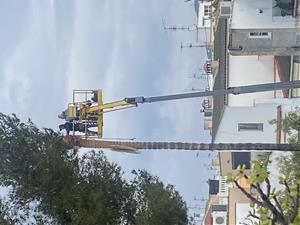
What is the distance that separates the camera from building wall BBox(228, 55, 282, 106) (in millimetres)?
49656

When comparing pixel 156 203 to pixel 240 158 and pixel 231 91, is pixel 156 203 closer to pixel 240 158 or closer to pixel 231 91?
pixel 231 91

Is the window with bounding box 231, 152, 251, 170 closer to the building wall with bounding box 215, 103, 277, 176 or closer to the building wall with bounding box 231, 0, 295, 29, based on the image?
the building wall with bounding box 215, 103, 277, 176

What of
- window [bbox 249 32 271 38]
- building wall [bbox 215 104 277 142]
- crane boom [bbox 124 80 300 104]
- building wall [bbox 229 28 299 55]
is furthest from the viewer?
building wall [bbox 215 104 277 142]

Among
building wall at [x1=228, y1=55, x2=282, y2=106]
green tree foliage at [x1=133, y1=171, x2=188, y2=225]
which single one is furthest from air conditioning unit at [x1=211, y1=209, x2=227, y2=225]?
green tree foliage at [x1=133, y1=171, x2=188, y2=225]

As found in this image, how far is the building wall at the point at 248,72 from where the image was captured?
163 feet

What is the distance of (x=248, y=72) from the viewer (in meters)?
50.3

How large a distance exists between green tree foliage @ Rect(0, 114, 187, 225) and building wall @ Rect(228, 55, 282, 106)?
2158 cm

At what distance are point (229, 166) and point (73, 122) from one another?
32.5 meters

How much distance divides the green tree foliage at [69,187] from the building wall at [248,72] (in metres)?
21.6

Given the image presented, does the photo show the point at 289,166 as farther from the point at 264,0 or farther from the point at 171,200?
the point at 264,0

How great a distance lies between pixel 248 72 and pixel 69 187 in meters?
25.8

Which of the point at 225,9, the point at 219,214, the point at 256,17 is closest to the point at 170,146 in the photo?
the point at 256,17

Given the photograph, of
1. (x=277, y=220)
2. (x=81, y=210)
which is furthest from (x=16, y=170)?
(x=277, y=220)

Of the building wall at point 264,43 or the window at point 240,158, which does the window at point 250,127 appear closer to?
the building wall at point 264,43
